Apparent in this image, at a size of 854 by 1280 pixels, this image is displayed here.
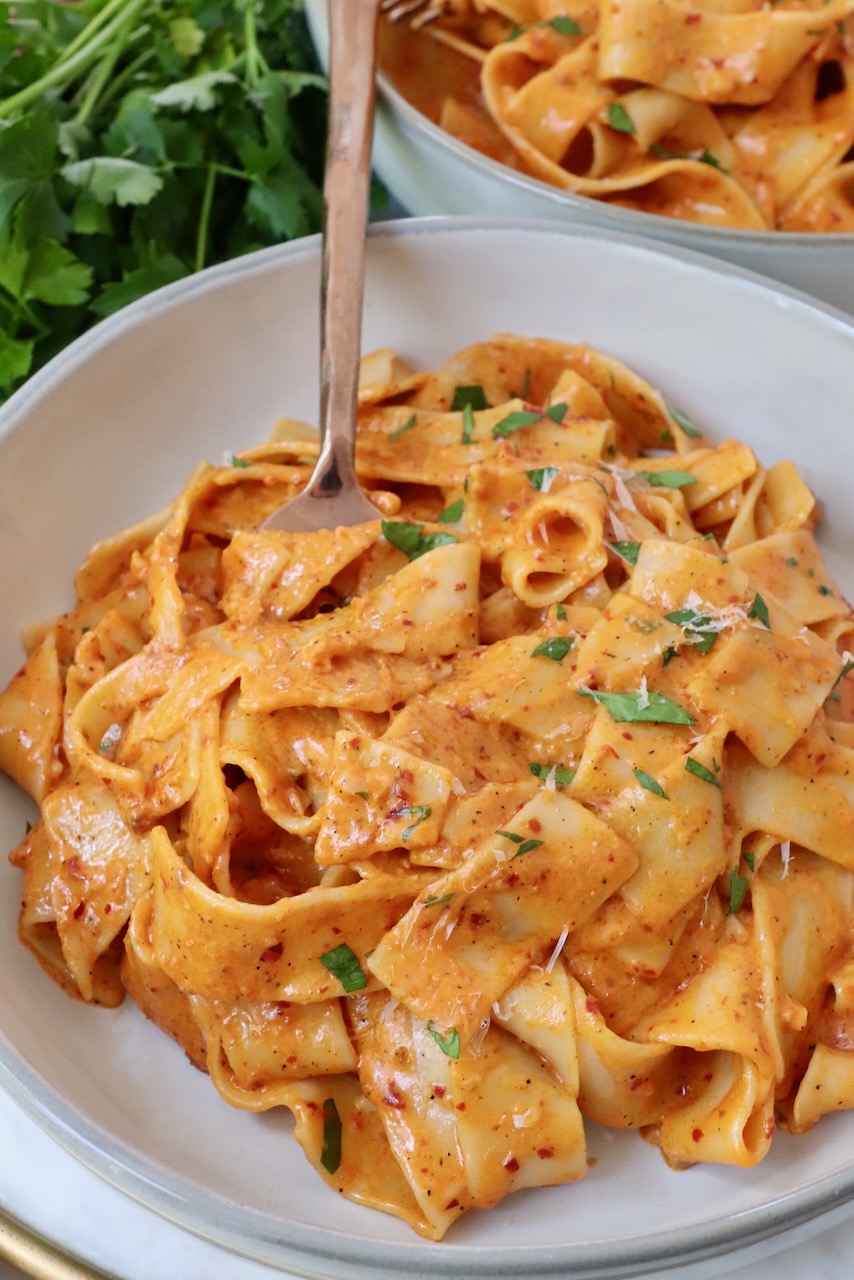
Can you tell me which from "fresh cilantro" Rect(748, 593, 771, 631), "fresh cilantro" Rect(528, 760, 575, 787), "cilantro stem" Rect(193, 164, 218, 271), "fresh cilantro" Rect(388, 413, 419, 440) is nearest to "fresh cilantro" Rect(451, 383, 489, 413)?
"fresh cilantro" Rect(388, 413, 419, 440)

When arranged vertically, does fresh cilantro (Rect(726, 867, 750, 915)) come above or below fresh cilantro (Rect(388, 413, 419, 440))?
below

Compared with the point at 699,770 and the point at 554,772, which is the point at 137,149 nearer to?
the point at 554,772

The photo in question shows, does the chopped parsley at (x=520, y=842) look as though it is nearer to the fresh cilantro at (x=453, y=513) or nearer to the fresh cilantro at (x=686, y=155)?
the fresh cilantro at (x=453, y=513)

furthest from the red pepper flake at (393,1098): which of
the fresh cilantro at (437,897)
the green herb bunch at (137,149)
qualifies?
the green herb bunch at (137,149)

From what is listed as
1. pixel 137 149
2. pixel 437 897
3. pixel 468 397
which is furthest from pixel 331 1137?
pixel 137 149

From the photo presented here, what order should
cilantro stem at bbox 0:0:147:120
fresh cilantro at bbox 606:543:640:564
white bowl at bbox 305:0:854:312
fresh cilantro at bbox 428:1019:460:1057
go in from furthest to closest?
1. cilantro stem at bbox 0:0:147:120
2. white bowl at bbox 305:0:854:312
3. fresh cilantro at bbox 606:543:640:564
4. fresh cilantro at bbox 428:1019:460:1057

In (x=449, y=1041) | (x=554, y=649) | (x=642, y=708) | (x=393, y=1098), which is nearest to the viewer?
(x=449, y=1041)

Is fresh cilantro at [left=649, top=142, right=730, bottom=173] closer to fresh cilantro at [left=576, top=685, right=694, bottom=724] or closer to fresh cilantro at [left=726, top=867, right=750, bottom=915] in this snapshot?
fresh cilantro at [left=576, top=685, right=694, bottom=724]
